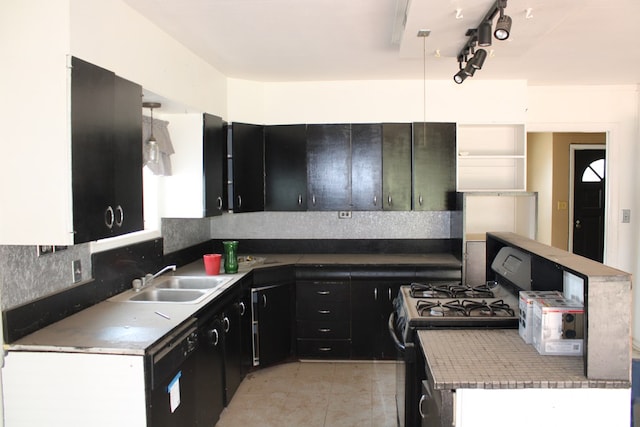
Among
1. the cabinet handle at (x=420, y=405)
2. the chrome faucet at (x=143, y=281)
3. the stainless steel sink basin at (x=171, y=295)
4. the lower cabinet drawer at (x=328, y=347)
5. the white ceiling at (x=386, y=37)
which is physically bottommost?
the lower cabinet drawer at (x=328, y=347)

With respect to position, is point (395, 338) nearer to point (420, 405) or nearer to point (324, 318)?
point (420, 405)

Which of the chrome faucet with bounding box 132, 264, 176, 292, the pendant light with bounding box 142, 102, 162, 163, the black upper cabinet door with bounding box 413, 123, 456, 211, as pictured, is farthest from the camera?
the black upper cabinet door with bounding box 413, 123, 456, 211

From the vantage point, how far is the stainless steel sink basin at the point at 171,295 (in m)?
3.10

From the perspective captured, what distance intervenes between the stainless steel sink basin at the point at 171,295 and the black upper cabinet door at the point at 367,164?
1.76 meters

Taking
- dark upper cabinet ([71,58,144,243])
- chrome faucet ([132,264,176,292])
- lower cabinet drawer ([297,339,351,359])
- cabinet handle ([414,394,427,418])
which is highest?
dark upper cabinet ([71,58,144,243])

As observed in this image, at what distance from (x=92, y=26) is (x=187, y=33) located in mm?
905

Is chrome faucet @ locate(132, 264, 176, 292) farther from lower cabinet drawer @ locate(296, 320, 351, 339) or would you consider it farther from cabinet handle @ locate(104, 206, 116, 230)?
lower cabinet drawer @ locate(296, 320, 351, 339)

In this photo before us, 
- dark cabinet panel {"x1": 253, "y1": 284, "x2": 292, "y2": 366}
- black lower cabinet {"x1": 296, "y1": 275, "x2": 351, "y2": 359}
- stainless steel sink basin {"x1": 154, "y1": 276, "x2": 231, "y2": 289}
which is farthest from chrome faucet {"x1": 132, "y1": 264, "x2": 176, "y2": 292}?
black lower cabinet {"x1": 296, "y1": 275, "x2": 351, "y2": 359}

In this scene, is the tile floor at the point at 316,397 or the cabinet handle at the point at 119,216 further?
the tile floor at the point at 316,397

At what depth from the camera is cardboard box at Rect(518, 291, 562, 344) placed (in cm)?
211

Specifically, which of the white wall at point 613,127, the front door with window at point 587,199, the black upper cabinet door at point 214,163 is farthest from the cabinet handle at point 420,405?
the front door with window at point 587,199

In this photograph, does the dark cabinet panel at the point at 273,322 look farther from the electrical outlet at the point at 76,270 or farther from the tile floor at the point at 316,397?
the electrical outlet at the point at 76,270

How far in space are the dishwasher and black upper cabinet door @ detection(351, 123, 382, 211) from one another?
7.14ft

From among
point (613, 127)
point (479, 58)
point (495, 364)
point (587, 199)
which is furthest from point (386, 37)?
point (587, 199)
